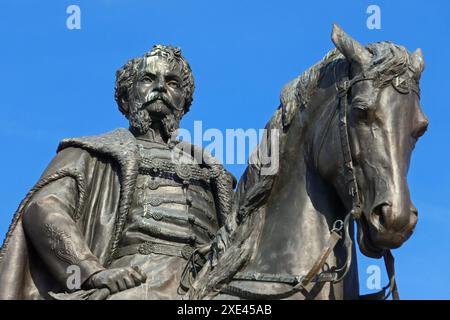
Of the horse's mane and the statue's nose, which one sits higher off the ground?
the statue's nose

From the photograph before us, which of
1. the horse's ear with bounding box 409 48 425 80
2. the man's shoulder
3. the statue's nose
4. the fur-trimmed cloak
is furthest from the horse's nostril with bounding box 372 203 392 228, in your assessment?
the statue's nose

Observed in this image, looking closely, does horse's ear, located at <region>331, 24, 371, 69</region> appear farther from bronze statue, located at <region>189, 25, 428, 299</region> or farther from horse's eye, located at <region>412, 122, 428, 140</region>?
horse's eye, located at <region>412, 122, 428, 140</region>

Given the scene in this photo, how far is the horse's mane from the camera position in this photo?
32.2ft

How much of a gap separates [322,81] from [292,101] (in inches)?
12.5

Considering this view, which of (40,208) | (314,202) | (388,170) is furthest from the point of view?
(40,208)

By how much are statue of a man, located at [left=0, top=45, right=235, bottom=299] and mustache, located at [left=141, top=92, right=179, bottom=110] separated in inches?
0.4

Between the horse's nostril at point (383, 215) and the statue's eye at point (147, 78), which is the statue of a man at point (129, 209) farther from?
the horse's nostril at point (383, 215)

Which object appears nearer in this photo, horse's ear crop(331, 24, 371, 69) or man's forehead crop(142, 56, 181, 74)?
horse's ear crop(331, 24, 371, 69)

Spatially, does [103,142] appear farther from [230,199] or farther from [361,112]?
[361,112]

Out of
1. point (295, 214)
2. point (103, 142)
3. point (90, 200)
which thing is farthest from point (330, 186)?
point (103, 142)

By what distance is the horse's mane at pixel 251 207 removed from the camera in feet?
32.2
